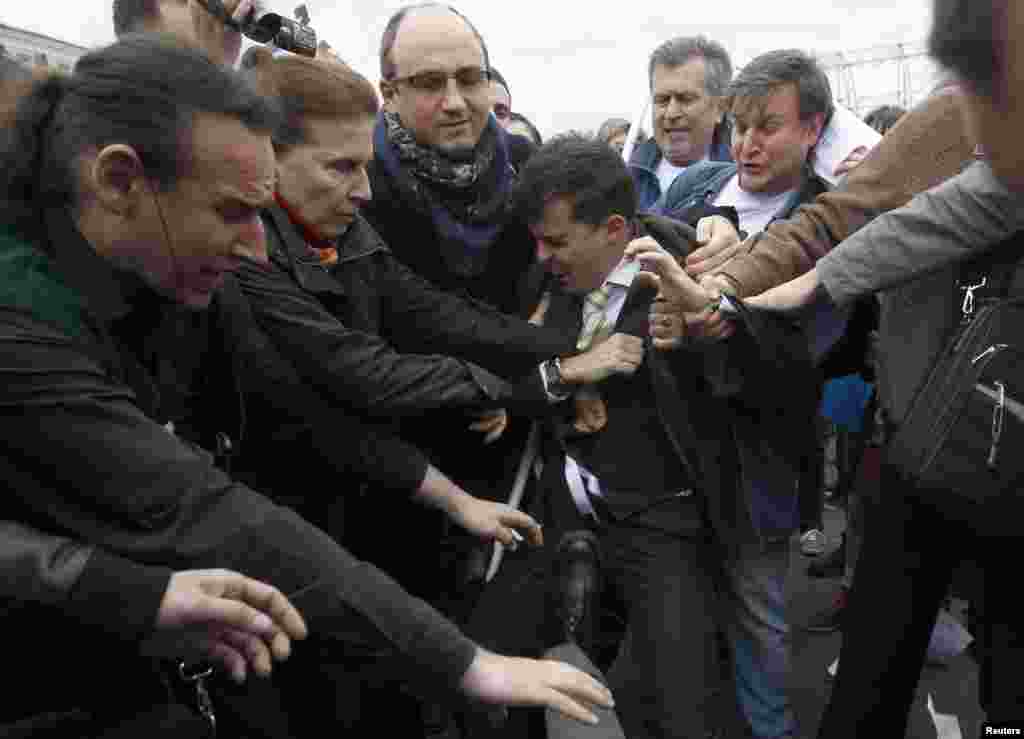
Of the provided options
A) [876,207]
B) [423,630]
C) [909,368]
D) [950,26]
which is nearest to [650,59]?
[876,207]

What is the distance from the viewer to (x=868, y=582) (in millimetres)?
1832

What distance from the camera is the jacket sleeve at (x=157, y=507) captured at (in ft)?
3.84

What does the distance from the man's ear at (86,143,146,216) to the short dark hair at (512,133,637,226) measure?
3.73 feet

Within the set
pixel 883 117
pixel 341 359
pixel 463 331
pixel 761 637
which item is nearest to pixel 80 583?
pixel 341 359

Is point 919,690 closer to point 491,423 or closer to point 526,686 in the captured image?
point 491,423

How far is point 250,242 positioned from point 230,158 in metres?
0.15

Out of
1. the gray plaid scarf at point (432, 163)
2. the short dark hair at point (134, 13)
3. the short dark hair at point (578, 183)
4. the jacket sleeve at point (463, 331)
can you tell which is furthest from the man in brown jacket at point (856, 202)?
the short dark hair at point (134, 13)

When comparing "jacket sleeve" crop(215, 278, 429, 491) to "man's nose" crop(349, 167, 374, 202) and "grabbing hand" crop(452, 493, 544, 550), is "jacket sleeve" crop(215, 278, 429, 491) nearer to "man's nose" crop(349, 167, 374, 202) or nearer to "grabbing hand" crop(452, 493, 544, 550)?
"grabbing hand" crop(452, 493, 544, 550)

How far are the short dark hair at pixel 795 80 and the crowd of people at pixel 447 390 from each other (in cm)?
1

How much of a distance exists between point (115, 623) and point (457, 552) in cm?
124

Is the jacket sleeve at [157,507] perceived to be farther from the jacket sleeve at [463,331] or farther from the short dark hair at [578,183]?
the short dark hair at [578,183]

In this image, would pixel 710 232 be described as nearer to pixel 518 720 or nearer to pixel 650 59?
pixel 518 720

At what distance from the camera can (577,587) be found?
7.48 feet

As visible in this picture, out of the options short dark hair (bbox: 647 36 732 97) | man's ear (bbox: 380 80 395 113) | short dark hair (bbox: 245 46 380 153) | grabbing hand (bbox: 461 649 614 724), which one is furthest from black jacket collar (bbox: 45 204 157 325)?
short dark hair (bbox: 647 36 732 97)
